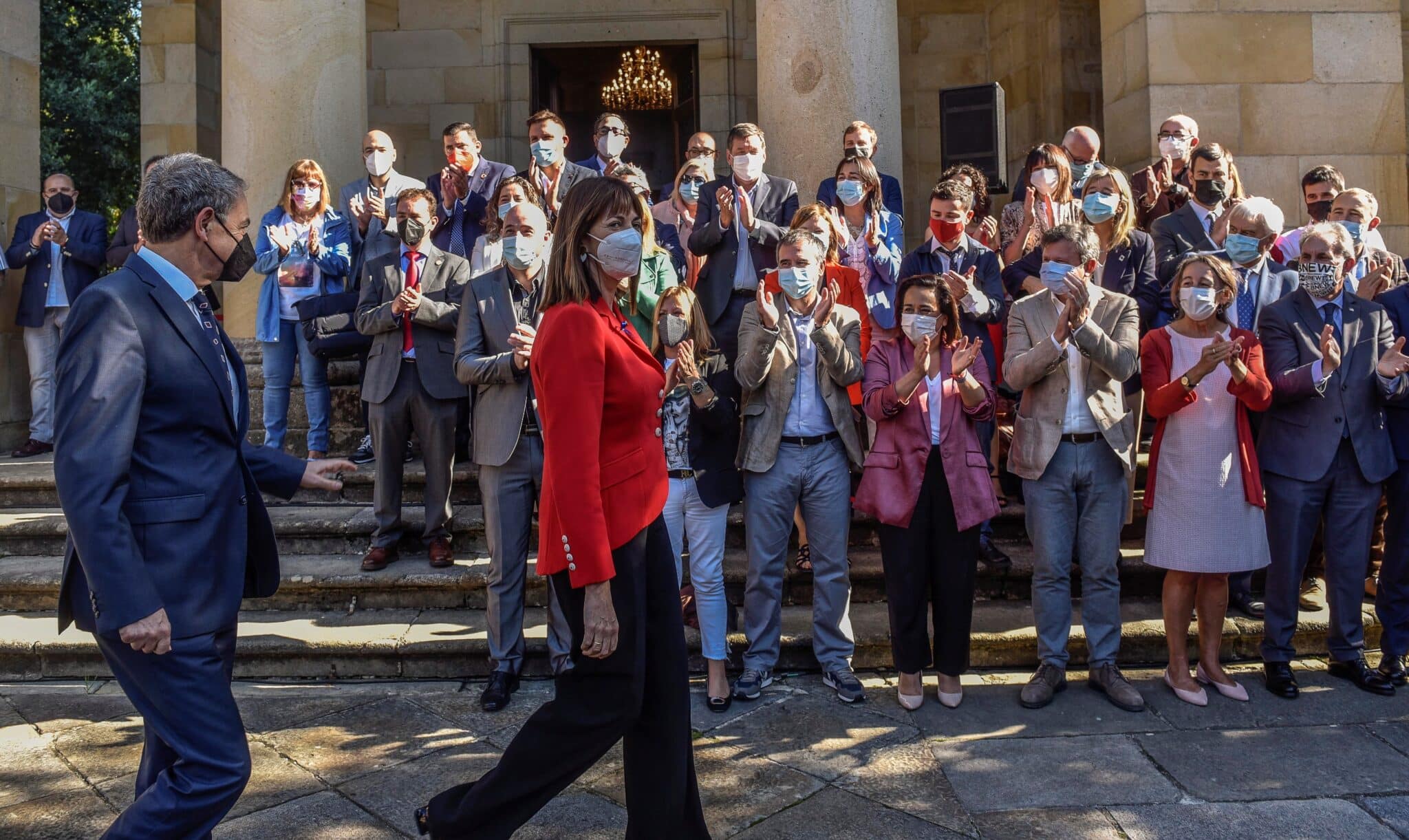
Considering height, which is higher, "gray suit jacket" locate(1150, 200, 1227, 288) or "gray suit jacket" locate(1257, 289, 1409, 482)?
"gray suit jacket" locate(1150, 200, 1227, 288)

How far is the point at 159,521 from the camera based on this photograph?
2.86 meters

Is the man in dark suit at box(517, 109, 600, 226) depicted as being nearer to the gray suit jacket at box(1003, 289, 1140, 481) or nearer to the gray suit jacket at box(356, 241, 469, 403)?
the gray suit jacket at box(356, 241, 469, 403)

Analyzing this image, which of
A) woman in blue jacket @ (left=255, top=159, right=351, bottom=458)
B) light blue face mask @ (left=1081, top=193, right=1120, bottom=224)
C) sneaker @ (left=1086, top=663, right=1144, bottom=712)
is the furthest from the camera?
woman in blue jacket @ (left=255, top=159, right=351, bottom=458)

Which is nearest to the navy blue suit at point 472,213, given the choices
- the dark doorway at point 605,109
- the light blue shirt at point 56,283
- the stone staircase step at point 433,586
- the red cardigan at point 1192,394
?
the stone staircase step at point 433,586

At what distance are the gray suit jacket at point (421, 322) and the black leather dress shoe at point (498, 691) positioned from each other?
1.78 meters

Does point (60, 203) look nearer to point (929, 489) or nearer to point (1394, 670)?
point (929, 489)

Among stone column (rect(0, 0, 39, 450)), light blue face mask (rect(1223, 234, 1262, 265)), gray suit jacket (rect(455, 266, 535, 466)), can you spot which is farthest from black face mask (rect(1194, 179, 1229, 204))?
stone column (rect(0, 0, 39, 450))

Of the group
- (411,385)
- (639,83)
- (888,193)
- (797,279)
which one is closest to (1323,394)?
(797,279)

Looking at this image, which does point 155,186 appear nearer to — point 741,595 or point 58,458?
point 58,458

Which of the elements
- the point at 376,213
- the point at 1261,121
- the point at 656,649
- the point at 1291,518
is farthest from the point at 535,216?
the point at 1261,121

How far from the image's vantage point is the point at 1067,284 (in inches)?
198

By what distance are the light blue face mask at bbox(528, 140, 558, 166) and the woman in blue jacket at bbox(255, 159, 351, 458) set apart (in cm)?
143

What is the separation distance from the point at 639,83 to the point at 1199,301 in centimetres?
911

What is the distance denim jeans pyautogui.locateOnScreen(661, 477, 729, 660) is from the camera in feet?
17.3
